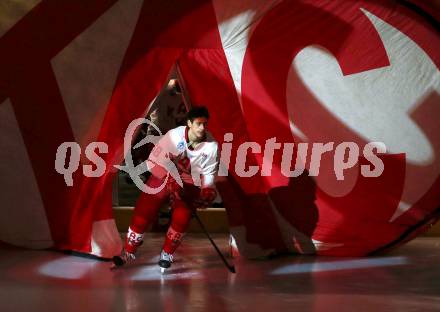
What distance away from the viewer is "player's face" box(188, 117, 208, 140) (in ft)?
14.2

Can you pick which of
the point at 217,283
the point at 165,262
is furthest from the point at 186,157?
the point at 217,283

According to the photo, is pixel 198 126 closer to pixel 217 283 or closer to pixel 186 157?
pixel 186 157

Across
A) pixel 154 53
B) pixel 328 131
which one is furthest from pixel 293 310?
pixel 154 53

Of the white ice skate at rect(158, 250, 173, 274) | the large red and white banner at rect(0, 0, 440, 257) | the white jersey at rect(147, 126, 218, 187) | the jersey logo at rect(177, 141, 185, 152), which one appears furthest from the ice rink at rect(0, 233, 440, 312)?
the jersey logo at rect(177, 141, 185, 152)

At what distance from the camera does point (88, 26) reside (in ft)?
15.5

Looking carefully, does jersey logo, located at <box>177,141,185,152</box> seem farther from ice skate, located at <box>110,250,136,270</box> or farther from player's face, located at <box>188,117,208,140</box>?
ice skate, located at <box>110,250,136,270</box>

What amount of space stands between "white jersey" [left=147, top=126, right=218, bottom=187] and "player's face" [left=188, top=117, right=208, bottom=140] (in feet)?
0.19

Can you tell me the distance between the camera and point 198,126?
14.3ft

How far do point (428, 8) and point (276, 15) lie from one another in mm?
924

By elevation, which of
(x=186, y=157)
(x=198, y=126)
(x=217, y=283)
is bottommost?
(x=217, y=283)

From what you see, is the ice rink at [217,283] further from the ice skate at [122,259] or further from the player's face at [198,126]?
the player's face at [198,126]

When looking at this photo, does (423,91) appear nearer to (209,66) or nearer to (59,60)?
(209,66)

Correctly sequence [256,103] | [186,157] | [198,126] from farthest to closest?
[256,103] < [186,157] < [198,126]

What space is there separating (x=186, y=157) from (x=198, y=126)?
224 mm
